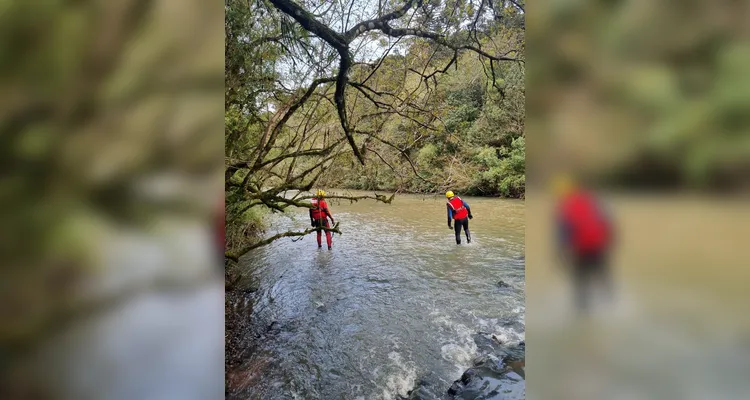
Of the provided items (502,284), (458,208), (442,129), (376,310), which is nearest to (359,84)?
(442,129)

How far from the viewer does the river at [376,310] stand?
Result: 4293 millimetres
